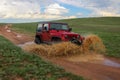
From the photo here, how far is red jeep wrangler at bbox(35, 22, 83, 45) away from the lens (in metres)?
17.7

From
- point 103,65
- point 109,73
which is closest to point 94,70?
point 109,73

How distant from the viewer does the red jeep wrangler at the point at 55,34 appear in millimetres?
17734

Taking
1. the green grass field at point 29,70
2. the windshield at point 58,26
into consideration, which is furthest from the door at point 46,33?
the green grass field at point 29,70

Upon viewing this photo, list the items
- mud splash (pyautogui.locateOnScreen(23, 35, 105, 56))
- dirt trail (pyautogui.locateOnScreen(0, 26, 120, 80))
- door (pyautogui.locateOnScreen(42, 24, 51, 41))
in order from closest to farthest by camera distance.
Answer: dirt trail (pyautogui.locateOnScreen(0, 26, 120, 80)) → mud splash (pyautogui.locateOnScreen(23, 35, 105, 56)) → door (pyautogui.locateOnScreen(42, 24, 51, 41))

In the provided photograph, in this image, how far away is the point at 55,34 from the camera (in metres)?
18.3

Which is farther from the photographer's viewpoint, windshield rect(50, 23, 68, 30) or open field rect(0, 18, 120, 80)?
windshield rect(50, 23, 68, 30)

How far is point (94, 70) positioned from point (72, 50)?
13.6 feet

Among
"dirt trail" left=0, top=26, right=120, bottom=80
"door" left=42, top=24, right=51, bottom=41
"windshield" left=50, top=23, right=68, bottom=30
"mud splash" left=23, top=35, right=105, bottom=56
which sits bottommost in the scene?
"dirt trail" left=0, top=26, right=120, bottom=80

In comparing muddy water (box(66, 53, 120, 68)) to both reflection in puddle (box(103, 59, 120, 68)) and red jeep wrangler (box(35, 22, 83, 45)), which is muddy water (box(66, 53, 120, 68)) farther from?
red jeep wrangler (box(35, 22, 83, 45))

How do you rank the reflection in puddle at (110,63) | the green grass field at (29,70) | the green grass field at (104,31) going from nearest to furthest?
the green grass field at (29,70) < the reflection in puddle at (110,63) < the green grass field at (104,31)

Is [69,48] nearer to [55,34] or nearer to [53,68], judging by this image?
[55,34]

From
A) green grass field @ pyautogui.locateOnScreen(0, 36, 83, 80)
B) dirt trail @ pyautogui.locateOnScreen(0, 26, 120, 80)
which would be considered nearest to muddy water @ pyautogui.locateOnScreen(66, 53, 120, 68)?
dirt trail @ pyautogui.locateOnScreen(0, 26, 120, 80)

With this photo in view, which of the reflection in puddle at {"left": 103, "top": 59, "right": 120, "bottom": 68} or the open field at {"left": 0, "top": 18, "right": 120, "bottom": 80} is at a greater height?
the open field at {"left": 0, "top": 18, "right": 120, "bottom": 80}

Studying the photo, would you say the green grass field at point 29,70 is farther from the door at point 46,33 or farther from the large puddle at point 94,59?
the door at point 46,33
